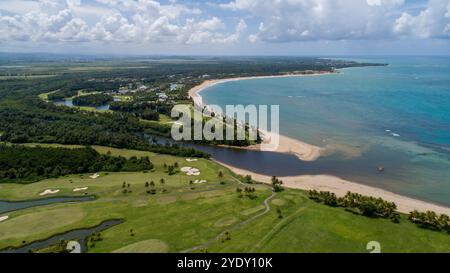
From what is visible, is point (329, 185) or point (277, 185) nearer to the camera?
point (277, 185)

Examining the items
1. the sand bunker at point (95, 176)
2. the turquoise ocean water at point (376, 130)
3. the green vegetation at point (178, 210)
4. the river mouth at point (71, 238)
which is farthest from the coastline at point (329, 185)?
the river mouth at point (71, 238)

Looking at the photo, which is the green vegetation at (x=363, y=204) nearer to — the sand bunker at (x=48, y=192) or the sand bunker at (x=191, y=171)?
the sand bunker at (x=191, y=171)

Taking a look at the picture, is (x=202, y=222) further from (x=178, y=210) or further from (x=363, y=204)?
(x=363, y=204)

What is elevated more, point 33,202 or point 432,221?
point 432,221

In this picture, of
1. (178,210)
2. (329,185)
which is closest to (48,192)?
(178,210)

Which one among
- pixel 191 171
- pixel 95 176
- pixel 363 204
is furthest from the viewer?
pixel 191 171
